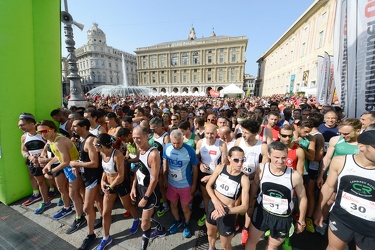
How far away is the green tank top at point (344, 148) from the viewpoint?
2.62m

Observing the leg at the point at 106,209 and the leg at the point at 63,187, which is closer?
the leg at the point at 106,209

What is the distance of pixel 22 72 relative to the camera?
3.60m

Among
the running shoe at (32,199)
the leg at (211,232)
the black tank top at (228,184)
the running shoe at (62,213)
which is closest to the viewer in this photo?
the black tank top at (228,184)

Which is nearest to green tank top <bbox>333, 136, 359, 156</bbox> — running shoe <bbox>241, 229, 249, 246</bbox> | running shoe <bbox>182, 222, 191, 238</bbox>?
running shoe <bbox>241, 229, 249, 246</bbox>

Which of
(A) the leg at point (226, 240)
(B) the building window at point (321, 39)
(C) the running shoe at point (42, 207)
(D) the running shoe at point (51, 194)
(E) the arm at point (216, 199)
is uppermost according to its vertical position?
(B) the building window at point (321, 39)

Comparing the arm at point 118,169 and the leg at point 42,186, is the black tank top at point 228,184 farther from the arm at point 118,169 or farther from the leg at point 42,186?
the leg at point 42,186

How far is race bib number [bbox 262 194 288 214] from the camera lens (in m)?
2.06

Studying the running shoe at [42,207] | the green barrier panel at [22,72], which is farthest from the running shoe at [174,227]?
the green barrier panel at [22,72]

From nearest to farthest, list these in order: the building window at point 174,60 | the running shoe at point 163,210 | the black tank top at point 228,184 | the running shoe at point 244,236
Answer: the black tank top at point 228,184 < the running shoe at point 244,236 < the running shoe at point 163,210 < the building window at point 174,60

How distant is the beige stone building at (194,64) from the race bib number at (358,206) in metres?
54.4

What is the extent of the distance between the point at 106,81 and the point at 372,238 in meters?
80.2

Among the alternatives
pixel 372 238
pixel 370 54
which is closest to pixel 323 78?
pixel 370 54

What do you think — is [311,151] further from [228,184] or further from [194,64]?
[194,64]

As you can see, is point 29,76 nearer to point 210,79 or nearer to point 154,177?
point 154,177
